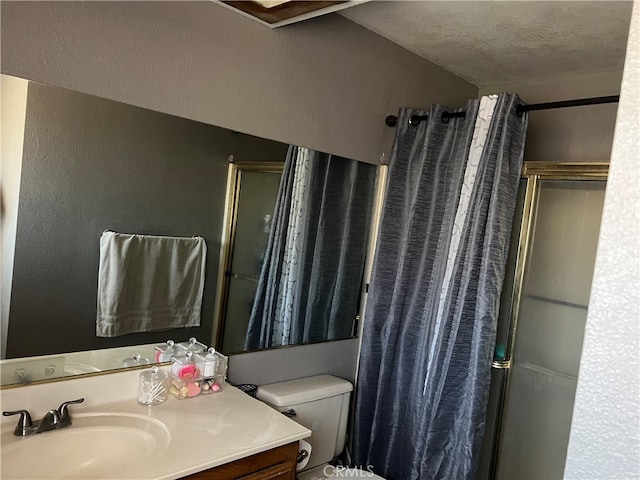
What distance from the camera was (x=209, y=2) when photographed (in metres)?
1.57

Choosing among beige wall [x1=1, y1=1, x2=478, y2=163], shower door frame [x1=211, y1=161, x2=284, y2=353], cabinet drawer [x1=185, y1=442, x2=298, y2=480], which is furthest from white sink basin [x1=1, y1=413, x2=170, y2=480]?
beige wall [x1=1, y1=1, x2=478, y2=163]

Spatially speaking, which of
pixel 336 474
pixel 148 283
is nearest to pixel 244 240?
pixel 148 283

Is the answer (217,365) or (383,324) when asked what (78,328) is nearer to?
(217,365)

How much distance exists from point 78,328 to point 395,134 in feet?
5.13

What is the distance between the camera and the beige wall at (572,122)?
231 cm

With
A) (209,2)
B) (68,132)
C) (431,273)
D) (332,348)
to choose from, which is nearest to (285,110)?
(209,2)

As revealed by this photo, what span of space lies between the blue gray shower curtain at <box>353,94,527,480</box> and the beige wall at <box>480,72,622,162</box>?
1.91ft

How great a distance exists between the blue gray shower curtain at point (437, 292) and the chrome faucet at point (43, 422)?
1.28 metres

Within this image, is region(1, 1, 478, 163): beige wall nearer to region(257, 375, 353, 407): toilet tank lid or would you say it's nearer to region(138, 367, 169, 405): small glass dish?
region(138, 367, 169, 405): small glass dish

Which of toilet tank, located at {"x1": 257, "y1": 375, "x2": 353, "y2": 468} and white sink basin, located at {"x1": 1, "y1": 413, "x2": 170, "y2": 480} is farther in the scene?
toilet tank, located at {"x1": 257, "y1": 375, "x2": 353, "y2": 468}

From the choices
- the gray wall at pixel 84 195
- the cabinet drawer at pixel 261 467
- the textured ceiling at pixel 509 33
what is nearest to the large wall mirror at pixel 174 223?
the gray wall at pixel 84 195

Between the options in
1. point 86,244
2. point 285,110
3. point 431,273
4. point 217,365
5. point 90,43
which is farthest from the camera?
point 431,273

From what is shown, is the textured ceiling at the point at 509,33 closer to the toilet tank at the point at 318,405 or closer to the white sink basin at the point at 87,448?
the toilet tank at the point at 318,405

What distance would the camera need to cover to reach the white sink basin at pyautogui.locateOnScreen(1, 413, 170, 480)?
4.00 ft
